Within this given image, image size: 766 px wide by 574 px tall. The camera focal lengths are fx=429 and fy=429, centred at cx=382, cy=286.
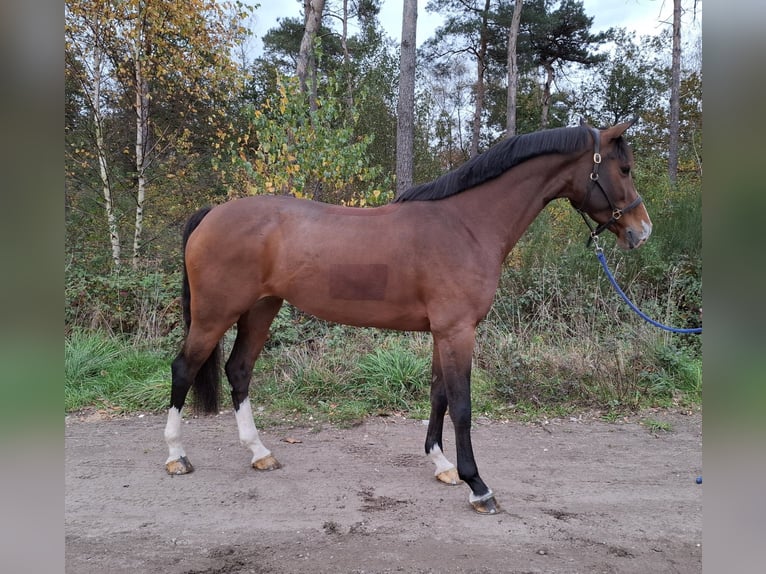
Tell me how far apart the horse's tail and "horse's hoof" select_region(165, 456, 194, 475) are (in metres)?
0.42

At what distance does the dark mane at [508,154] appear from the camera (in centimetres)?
273

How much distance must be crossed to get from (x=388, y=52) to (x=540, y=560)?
20769 millimetres

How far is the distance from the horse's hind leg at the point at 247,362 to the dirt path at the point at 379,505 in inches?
10.1

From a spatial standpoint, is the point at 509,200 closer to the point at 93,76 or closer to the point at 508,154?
the point at 508,154

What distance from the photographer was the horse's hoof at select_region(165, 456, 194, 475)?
10.3 ft

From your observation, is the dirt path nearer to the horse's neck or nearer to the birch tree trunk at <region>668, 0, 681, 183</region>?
the horse's neck

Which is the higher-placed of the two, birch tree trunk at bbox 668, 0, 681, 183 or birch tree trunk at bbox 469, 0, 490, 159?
birch tree trunk at bbox 469, 0, 490, 159

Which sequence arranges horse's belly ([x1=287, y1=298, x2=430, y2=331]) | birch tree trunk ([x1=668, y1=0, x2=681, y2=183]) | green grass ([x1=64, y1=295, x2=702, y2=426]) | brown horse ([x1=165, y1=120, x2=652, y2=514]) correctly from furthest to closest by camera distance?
birch tree trunk ([x1=668, y1=0, x2=681, y2=183]), green grass ([x1=64, y1=295, x2=702, y2=426]), horse's belly ([x1=287, y1=298, x2=430, y2=331]), brown horse ([x1=165, y1=120, x2=652, y2=514])

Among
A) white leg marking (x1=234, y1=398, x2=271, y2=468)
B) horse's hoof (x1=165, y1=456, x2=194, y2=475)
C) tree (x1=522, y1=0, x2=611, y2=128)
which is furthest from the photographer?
tree (x1=522, y1=0, x2=611, y2=128)

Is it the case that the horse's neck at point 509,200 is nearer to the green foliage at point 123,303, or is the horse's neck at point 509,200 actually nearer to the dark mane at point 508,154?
the dark mane at point 508,154

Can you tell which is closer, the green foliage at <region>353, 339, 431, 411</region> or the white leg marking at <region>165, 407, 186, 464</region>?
the white leg marking at <region>165, 407, 186, 464</region>

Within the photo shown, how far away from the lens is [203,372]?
3422 mm

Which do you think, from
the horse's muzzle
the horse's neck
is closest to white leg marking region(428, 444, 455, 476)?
the horse's neck
